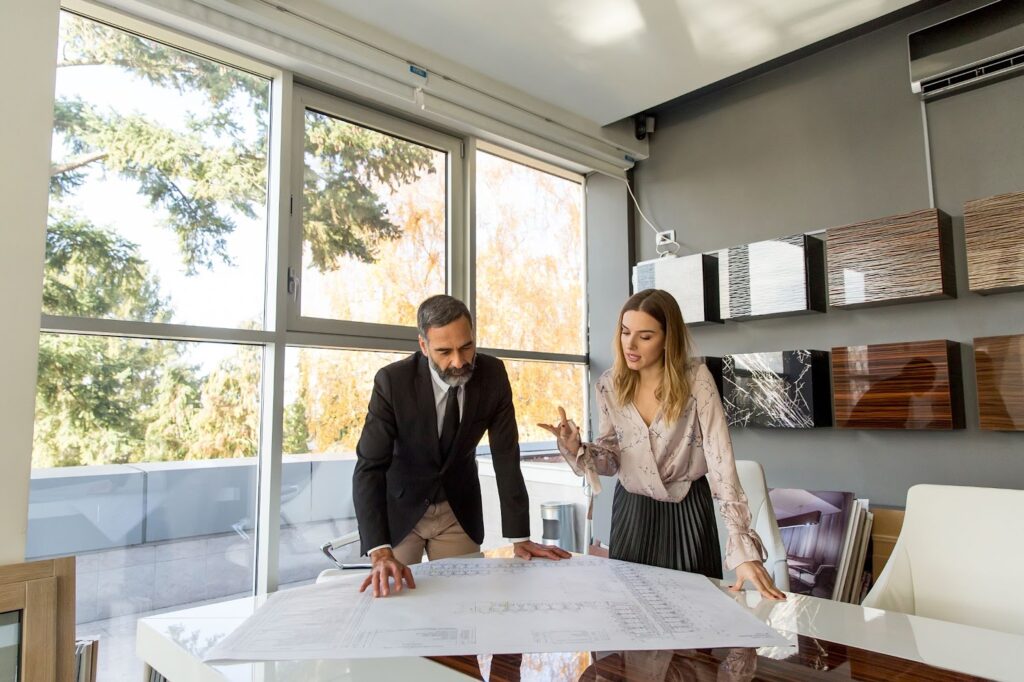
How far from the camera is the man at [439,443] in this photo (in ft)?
6.13

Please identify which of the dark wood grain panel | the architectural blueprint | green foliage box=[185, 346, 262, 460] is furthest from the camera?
green foliage box=[185, 346, 262, 460]

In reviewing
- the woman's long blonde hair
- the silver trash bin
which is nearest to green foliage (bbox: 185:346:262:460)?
the woman's long blonde hair

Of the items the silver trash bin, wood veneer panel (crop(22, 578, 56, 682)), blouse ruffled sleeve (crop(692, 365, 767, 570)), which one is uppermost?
blouse ruffled sleeve (crop(692, 365, 767, 570))

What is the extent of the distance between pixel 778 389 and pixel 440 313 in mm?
2097

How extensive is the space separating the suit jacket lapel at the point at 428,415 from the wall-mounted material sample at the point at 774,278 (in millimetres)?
2065

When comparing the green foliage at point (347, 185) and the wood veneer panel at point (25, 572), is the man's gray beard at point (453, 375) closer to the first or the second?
Answer: the wood veneer panel at point (25, 572)

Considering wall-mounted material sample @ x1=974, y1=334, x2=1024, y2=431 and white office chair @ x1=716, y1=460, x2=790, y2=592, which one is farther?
wall-mounted material sample @ x1=974, y1=334, x2=1024, y2=431

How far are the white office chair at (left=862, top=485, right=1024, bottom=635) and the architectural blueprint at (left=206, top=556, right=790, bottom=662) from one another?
2.14ft

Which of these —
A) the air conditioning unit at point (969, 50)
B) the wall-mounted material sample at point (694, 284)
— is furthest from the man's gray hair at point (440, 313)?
the air conditioning unit at point (969, 50)

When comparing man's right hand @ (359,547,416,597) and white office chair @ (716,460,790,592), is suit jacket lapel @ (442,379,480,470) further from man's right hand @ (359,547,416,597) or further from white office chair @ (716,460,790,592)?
white office chair @ (716,460,790,592)

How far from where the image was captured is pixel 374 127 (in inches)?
133

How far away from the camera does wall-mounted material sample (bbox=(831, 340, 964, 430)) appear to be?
2.77 meters

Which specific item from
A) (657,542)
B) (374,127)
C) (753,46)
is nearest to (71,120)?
(374,127)

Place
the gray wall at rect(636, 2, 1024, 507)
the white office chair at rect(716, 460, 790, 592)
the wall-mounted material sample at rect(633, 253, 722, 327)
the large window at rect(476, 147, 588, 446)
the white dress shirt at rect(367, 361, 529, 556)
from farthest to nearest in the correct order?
1. the large window at rect(476, 147, 588, 446)
2. the wall-mounted material sample at rect(633, 253, 722, 327)
3. the gray wall at rect(636, 2, 1024, 507)
4. the white office chair at rect(716, 460, 790, 592)
5. the white dress shirt at rect(367, 361, 529, 556)
